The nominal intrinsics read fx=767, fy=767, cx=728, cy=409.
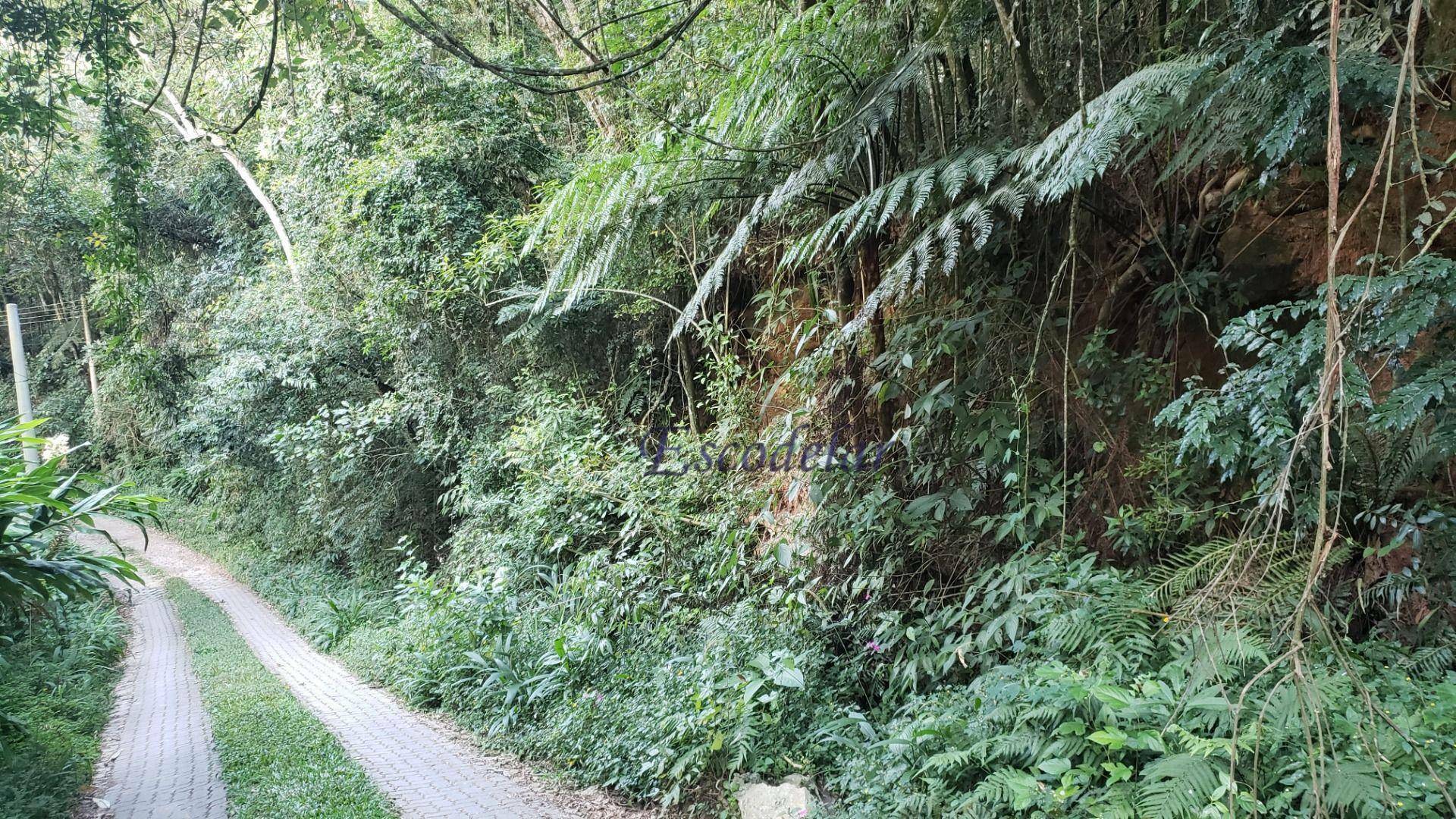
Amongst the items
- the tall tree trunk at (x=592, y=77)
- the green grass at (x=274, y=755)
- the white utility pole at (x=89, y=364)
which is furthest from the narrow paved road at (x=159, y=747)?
the white utility pole at (x=89, y=364)

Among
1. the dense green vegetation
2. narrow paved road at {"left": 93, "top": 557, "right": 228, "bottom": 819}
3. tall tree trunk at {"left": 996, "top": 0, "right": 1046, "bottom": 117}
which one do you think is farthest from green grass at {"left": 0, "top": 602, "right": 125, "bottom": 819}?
tall tree trunk at {"left": 996, "top": 0, "right": 1046, "bottom": 117}

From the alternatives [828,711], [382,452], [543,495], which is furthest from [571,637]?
[382,452]

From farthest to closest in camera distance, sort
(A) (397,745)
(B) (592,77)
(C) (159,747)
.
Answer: (B) (592,77)
(C) (159,747)
(A) (397,745)

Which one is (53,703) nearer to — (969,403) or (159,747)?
(159,747)

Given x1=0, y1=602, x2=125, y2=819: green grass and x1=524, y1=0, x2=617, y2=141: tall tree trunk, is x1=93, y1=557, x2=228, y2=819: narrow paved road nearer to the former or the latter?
x1=0, y1=602, x2=125, y2=819: green grass

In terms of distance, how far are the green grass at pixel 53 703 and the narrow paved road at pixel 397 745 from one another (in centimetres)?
62

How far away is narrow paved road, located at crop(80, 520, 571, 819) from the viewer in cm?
510

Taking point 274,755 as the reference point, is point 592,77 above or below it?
above

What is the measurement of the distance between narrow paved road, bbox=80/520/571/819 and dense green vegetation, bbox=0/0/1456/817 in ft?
1.20

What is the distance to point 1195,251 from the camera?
12.0ft

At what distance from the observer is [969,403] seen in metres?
4.22

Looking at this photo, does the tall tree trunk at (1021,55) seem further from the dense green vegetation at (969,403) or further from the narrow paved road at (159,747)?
the narrow paved road at (159,747)

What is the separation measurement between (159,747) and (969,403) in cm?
738

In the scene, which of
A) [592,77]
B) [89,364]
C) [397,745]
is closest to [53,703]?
[397,745]
